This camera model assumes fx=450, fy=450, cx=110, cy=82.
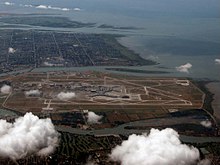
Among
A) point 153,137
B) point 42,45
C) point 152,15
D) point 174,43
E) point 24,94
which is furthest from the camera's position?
point 152,15

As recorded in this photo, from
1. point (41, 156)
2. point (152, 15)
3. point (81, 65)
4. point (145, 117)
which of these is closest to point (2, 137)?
point (41, 156)

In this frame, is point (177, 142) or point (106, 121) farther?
point (106, 121)

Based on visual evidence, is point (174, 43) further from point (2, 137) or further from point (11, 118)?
point (2, 137)

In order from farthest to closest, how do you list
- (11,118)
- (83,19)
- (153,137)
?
1. (83,19)
2. (11,118)
3. (153,137)

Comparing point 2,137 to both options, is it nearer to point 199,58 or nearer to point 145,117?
point 145,117

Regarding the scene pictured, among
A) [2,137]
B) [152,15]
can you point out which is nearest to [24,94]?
[2,137]

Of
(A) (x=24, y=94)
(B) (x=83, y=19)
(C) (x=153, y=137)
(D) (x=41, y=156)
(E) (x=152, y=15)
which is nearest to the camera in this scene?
(D) (x=41, y=156)

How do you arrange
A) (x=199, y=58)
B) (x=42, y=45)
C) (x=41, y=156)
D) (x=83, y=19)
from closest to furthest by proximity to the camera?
1. (x=41, y=156)
2. (x=199, y=58)
3. (x=42, y=45)
4. (x=83, y=19)

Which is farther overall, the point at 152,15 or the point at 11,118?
the point at 152,15

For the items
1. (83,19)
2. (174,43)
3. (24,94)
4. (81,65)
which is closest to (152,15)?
(83,19)
